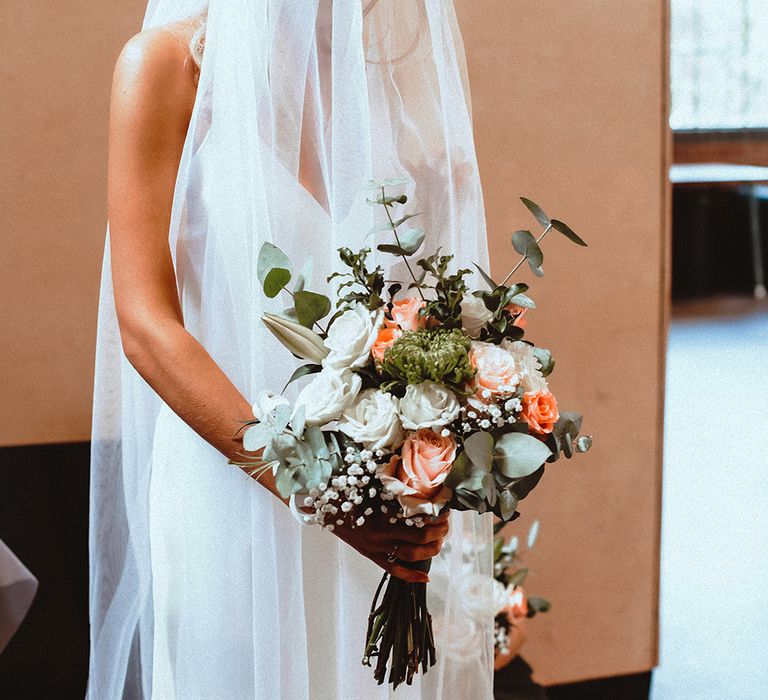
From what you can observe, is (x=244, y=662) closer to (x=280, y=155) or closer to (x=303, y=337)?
(x=303, y=337)

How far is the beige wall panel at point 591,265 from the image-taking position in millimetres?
2617

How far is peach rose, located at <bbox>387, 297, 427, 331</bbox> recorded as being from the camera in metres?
1.28

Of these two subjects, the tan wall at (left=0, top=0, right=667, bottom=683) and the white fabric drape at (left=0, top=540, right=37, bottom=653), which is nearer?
the white fabric drape at (left=0, top=540, right=37, bottom=653)

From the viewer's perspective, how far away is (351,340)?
4.09ft

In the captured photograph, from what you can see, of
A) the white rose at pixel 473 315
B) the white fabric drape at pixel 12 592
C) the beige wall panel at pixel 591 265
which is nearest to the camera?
the white rose at pixel 473 315

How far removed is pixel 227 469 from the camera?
4.99ft

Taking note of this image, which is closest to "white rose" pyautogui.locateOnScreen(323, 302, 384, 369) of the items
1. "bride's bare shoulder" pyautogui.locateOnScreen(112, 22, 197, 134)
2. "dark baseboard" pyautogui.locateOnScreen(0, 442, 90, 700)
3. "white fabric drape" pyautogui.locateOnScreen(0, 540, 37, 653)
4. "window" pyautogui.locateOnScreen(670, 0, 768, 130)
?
"bride's bare shoulder" pyautogui.locateOnScreen(112, 22, 197, 134)

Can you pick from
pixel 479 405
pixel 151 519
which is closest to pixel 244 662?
pixel 151 519

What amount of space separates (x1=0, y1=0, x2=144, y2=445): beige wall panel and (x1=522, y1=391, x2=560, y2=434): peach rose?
143 cm

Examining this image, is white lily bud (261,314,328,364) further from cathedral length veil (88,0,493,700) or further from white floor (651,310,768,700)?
white floor (651,310,768,700)

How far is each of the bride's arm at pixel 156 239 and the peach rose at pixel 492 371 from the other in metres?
0.34

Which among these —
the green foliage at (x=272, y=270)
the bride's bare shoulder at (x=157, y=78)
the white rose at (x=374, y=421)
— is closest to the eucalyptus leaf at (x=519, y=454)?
the white rose at (x=374, y=421)

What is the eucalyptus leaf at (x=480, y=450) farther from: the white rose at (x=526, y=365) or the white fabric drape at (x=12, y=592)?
the white fabric drape at (x=12, y=592)

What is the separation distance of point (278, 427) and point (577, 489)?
70.4 inches
